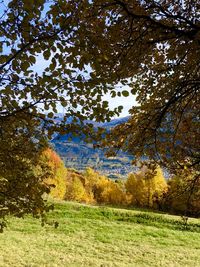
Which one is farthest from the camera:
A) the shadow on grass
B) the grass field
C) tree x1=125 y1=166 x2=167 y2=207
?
tree x1=125 y1=166 x2=167 y2=207

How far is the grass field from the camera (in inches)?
637

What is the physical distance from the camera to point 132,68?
7.10m

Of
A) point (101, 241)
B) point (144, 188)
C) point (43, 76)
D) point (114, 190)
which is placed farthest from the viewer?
point (114, 190)

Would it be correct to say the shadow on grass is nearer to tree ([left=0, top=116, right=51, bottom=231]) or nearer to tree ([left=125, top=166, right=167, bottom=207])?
tree ([left=0, top=116, right=51, bottom=231])

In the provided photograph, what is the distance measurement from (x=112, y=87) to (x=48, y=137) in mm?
1620

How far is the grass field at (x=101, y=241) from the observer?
16.2m

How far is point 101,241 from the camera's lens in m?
19.9

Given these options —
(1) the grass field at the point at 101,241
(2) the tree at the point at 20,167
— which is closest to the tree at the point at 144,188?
(1) the grass field at the point at 101,241

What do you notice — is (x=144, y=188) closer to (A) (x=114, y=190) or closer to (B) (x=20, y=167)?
(A) (x=114, y=190)

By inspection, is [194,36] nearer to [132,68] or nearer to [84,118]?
[132,68]

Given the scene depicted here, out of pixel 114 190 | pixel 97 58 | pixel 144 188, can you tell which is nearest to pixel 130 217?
pixel 97 58

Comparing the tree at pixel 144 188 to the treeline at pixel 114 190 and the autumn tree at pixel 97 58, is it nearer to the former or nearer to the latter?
the treeline at pixel 114 190

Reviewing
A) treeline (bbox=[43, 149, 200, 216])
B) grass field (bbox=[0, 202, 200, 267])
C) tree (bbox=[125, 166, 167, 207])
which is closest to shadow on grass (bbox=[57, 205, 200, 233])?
grass field (bbox=[0, 202, 200, 267])

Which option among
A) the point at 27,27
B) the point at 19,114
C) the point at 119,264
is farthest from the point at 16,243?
the point at 27,27
